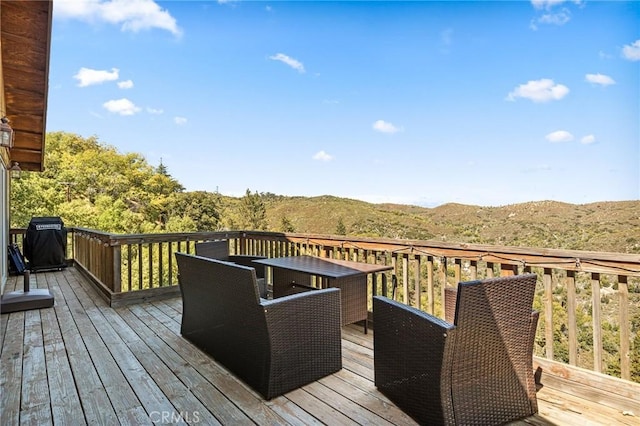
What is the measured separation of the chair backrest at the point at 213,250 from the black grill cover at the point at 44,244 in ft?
16.8

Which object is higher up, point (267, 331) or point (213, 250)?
point (213, 250)

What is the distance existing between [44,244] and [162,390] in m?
6.72

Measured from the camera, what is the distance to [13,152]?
277 inches

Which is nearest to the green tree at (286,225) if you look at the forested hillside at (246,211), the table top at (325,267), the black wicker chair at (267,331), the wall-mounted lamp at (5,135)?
the forested hillside at (246,211)

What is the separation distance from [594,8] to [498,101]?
7.81 meters

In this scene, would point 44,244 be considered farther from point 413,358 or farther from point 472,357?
point 472,357

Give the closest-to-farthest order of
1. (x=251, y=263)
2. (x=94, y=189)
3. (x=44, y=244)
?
(x=251, y=263) → (x=44, y=244) → (x=94, y=189)

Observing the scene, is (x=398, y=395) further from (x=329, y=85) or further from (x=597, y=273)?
(x=329, y=85)

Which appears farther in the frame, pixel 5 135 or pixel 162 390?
pixel 5 135

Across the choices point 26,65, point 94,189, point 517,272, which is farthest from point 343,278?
point 94,189

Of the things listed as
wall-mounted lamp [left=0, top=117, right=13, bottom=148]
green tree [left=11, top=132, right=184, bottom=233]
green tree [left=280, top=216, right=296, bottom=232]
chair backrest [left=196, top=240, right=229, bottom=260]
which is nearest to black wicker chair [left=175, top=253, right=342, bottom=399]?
chair backrest [left=196, top=240, right=229, bottom=260]

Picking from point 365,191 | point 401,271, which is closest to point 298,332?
point 401,271

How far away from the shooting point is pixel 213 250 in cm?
415

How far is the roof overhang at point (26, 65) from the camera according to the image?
3.50 m
